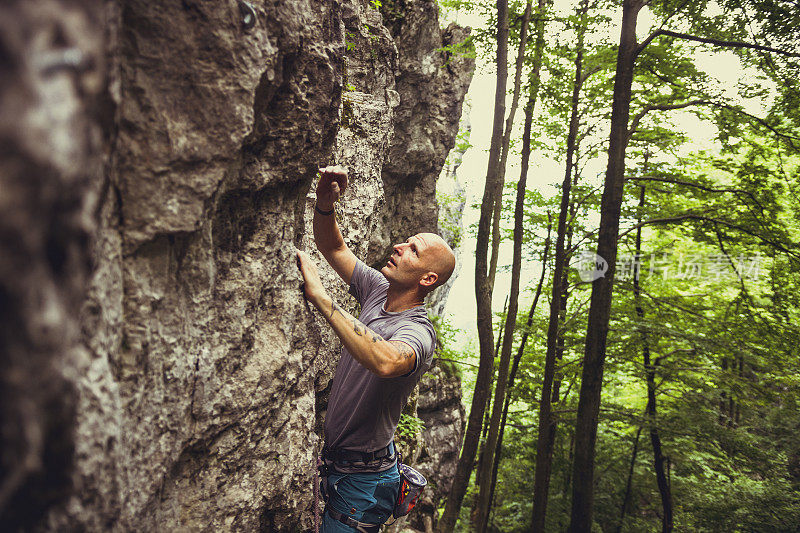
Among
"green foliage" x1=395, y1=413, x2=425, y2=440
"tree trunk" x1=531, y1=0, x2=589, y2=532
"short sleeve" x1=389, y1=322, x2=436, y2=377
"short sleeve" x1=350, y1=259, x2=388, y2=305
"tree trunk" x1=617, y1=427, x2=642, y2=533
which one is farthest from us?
"tree trunk" x1=617, y1=427, x2=642, y2=533

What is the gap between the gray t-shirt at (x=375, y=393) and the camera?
2.69 metres

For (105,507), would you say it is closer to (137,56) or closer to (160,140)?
(160,140)

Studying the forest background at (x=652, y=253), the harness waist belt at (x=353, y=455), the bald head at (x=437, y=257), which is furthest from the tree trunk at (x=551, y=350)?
the harness waist belt at (x=353, y=455)

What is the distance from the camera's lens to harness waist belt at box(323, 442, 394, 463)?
285 centimetres

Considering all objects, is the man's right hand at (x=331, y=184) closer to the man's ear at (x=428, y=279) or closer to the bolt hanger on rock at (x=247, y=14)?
the man's ear at (x=428, y=279)

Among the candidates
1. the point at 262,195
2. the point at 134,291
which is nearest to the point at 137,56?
the point at 134,291

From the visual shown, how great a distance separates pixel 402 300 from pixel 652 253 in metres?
13.0

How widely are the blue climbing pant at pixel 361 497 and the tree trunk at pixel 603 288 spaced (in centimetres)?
556

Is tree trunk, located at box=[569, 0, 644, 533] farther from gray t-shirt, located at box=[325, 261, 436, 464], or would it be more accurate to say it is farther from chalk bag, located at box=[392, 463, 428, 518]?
gray t-shirt, located at box=[325, 261, 436, 464]

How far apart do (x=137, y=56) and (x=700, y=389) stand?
1174 cm

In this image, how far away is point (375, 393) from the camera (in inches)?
107

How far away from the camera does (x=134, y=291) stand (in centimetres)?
155

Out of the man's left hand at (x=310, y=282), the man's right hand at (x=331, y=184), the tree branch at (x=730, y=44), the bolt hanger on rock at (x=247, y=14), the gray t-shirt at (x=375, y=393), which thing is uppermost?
the tree branch at (x=730, y=44)

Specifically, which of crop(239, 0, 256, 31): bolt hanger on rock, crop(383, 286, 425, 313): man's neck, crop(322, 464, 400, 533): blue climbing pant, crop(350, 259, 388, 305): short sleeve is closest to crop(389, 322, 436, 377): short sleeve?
crop(383, 286, 425, 313): man's neck
